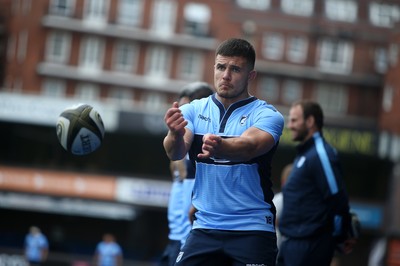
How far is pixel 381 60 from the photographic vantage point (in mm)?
76125

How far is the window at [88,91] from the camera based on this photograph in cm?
7200

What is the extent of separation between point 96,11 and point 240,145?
68.7m

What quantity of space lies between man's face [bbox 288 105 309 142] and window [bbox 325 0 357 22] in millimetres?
68511

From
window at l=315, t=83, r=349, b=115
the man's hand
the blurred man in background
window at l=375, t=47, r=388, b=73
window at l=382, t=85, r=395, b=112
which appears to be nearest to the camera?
the man's hand

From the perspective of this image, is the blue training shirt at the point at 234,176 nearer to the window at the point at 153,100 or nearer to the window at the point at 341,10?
the window at the point at 153,100

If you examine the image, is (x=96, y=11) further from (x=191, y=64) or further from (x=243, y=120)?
(x=243, y=120)

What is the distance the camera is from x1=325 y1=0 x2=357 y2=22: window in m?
76.9

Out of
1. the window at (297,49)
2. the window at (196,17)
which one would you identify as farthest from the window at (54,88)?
the window at (297,49)

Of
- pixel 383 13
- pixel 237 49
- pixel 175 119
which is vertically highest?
pixel 383 13

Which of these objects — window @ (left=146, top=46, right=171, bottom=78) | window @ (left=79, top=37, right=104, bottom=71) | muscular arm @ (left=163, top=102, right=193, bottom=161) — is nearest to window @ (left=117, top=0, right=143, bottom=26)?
window @ (left=79, top=37, right=104, bottom=71)

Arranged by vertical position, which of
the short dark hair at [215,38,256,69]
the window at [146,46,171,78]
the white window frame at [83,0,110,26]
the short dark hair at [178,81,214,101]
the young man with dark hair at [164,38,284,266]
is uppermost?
the white window frame at [83,0,110,26]

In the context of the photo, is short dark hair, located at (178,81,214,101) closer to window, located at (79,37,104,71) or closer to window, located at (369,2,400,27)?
window, located at (79,37,104,71)

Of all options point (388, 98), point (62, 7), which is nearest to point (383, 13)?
point (388, 98)

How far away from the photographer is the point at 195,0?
7412cm
